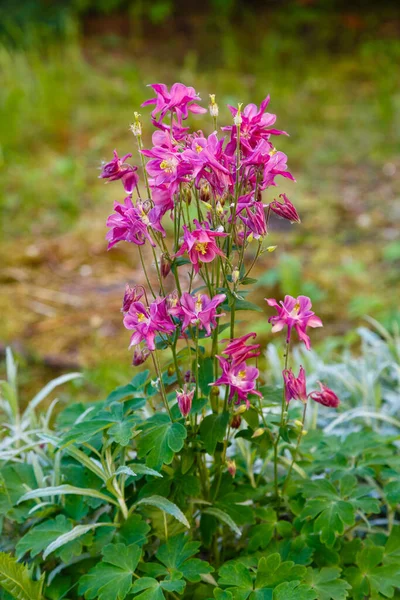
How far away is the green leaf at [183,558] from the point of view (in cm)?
131

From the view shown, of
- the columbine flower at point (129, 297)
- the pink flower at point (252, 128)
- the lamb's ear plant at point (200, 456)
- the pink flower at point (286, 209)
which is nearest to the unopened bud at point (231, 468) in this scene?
the lamb's ear plant at point (200, 456)

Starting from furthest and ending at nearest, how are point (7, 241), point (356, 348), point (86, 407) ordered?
1. point (7, 241)
2. point (356, 348)
3. point (86, 407)

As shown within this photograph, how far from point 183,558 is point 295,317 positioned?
49 cm

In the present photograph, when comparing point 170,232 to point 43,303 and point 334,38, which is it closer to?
point 43,303

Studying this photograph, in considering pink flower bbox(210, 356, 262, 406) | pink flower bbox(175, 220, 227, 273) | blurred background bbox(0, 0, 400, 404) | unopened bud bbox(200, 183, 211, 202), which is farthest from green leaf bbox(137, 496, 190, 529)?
blurred background bbox(0, 0, 400, 404)

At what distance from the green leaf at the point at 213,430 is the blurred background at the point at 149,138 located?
4.29 feet

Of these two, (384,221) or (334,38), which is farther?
(334,38)

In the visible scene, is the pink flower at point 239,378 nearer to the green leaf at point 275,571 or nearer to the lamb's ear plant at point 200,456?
the lamb's ear plant at point 200,456

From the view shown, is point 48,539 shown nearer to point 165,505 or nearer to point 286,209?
point 165,505

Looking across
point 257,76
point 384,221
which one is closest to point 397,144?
point 384,221

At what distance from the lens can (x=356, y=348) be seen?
2.96 meters

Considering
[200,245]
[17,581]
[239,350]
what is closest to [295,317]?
[239,350]

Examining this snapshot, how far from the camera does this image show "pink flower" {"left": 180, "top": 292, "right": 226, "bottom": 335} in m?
1.25

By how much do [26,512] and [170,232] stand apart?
237cm
